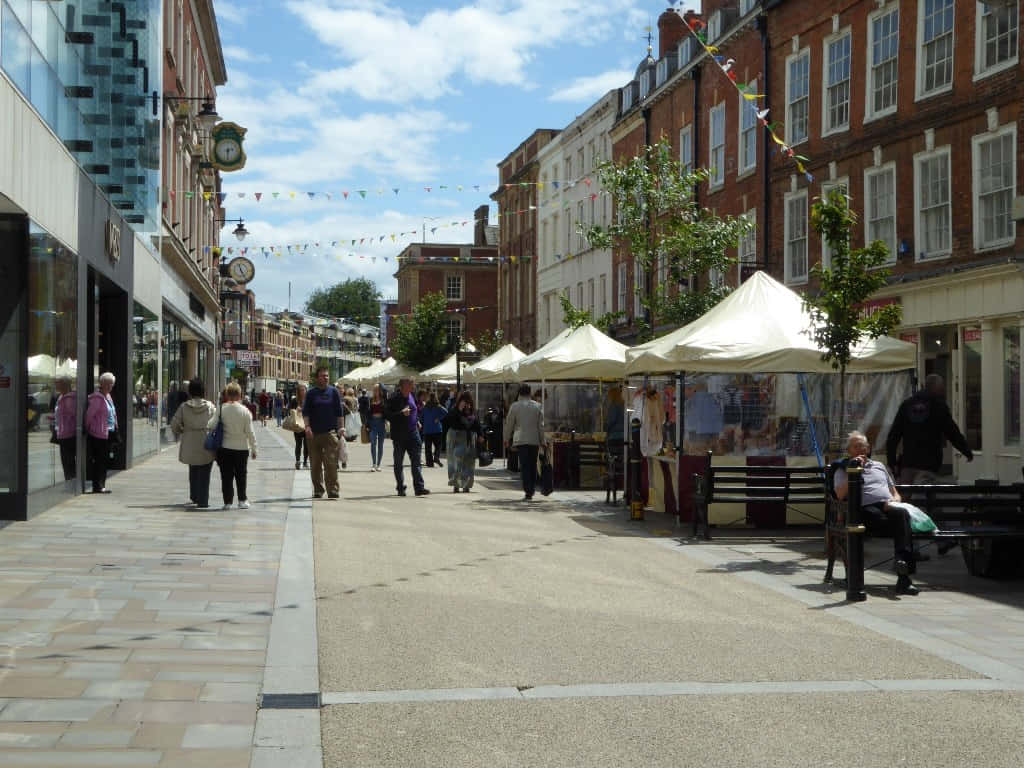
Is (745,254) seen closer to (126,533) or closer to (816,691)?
(126,533)

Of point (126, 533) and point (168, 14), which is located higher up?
point (168, 14)

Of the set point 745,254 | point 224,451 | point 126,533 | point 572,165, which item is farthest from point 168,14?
point 572,165

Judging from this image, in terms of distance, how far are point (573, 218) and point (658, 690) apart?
45.8 m

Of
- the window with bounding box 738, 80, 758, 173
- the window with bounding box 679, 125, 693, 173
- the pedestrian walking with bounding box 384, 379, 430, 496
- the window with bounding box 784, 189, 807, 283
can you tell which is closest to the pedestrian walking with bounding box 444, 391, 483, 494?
the pedestrian walking with bounding box 384, 379, 430, 496

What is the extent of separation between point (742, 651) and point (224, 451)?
9796 mm

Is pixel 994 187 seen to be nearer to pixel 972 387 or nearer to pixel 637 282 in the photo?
pixel 972 387

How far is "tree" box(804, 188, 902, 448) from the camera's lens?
13.3 m

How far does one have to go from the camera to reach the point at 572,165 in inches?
2064

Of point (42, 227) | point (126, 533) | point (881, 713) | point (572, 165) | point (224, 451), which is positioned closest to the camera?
point (881, 713)

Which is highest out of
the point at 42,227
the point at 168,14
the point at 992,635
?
the point at 168,14

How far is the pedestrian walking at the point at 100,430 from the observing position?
17.2 m

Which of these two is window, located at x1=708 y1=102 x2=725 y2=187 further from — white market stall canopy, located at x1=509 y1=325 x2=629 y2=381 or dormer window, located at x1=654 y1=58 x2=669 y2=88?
white market stall canopy, located at x1=509 y1=325 x2=629 y2=381

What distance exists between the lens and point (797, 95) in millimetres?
28375

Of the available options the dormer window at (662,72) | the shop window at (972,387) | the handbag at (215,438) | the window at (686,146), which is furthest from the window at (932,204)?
the dormer window at (662,72)
